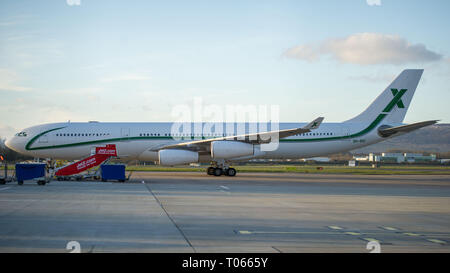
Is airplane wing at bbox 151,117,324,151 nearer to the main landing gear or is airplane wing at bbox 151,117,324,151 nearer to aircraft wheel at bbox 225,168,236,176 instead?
the main landing gear

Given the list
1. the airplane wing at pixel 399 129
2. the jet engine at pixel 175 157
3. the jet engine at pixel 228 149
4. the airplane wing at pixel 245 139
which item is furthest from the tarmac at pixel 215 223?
the airplane wing at pixel 399 129

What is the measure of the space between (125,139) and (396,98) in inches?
761

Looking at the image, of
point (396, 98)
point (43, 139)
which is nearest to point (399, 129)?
point (396, 98)

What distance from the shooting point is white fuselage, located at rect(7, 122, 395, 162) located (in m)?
30.6

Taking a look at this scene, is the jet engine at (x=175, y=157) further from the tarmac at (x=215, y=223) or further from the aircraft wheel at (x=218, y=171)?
the tarmac at (x=215, y=223)

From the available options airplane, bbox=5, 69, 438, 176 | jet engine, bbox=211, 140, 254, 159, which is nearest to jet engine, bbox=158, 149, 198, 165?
airplane, bbox=5, 69, 438, 176

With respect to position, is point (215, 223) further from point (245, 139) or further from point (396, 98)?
point (396, 98)

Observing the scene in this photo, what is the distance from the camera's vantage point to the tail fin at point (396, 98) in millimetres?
32531

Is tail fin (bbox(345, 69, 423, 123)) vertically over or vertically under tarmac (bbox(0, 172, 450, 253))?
over

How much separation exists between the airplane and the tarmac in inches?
522

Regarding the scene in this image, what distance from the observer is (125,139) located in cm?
3083

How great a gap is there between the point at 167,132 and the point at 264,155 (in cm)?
684
